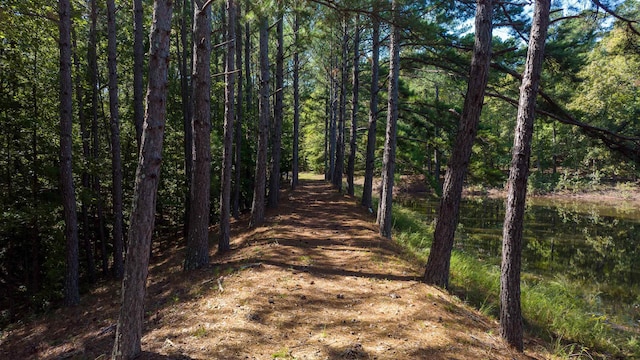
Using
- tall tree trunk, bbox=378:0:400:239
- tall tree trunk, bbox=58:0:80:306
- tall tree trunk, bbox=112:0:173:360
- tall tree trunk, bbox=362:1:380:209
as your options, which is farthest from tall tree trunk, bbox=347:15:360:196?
tall tree trunk, bbox=112:0:173:360

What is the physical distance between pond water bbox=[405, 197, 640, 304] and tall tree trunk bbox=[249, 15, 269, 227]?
7885mm

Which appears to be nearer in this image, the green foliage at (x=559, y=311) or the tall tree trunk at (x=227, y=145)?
the green foliage at (x=559, y=311)

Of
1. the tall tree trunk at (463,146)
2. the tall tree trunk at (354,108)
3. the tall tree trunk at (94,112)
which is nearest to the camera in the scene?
the tall tree trunk at (463,146)

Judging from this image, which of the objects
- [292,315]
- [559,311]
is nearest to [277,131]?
[292,315]

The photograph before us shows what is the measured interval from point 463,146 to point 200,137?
5.03 metres

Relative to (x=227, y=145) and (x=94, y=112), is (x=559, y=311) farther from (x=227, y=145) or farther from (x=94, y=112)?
(x=94, y=112)

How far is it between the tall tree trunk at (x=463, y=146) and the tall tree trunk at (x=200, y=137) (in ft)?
15.2

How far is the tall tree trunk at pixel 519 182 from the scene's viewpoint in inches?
162

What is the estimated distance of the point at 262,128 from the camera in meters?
10.3

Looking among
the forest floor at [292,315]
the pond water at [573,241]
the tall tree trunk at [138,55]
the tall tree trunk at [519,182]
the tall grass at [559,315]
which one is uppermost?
the tall tree trunk at [138,55]

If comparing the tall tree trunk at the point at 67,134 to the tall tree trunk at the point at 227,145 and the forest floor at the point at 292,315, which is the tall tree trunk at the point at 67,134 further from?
the tall tree trunk at the point at 227,145

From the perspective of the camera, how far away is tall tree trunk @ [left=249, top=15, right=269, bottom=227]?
385 inches

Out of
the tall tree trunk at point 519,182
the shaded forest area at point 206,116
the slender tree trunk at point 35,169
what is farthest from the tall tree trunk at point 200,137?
the tall tree trunk at point 519,182

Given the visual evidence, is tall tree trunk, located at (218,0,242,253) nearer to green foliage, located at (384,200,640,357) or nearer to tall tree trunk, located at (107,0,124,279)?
tall tree trunk, located at (107,0,124,279)
